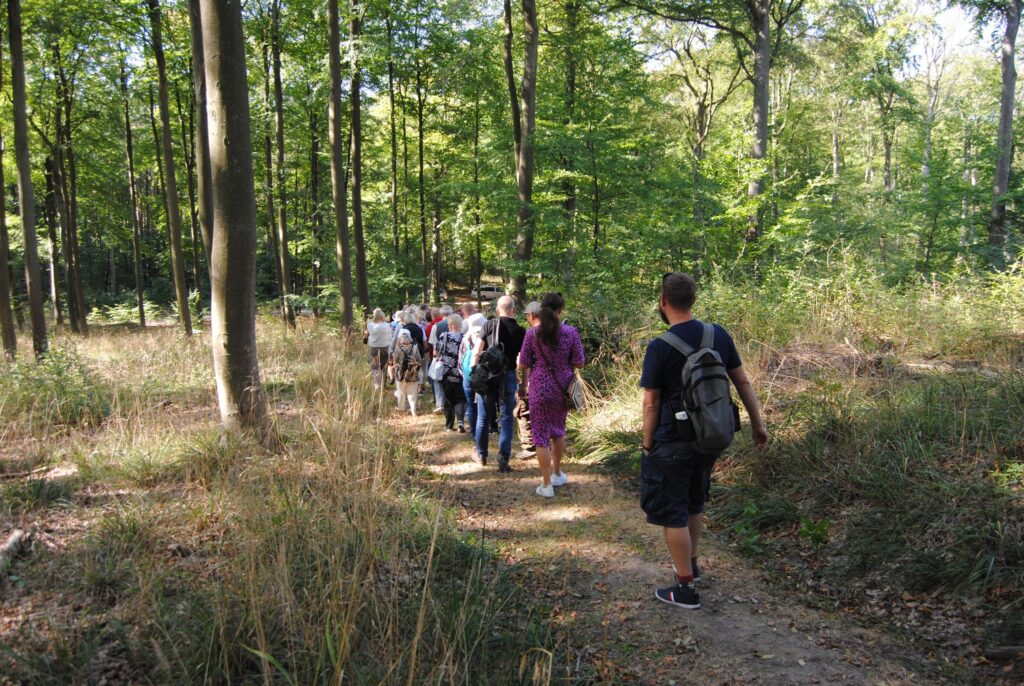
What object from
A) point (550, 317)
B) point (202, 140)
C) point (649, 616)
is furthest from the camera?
point (202, 140)

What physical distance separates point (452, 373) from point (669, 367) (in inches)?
196

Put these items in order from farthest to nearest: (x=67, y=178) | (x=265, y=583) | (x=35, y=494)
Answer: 1. (x=67, y=178)
2. (x=35, y=494)
3. (x=265, y=583)

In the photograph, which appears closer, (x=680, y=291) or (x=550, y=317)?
(x=680, y=291)

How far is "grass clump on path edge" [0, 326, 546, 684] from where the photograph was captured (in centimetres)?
260

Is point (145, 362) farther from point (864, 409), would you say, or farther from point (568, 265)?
point (864, 409)

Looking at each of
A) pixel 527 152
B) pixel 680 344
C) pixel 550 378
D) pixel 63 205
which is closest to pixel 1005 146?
pixel 527 152

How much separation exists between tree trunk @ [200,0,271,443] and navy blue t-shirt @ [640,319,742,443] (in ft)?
13.3

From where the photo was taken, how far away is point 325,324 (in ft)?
54.6

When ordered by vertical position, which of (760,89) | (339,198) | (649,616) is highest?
(760,89)

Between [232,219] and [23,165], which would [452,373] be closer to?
[232,219]

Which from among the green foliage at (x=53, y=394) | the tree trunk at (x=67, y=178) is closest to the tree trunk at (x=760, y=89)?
the green foliage at (x=53, y=394)

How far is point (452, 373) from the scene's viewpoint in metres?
8.20

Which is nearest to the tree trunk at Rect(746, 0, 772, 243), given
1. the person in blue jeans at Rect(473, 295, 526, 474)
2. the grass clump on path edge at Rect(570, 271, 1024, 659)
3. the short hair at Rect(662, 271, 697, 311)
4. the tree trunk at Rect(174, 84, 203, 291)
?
the grass clump on path edge at Rect(570, 271, 1024, 659)

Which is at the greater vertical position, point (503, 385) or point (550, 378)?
point (550, 378)
